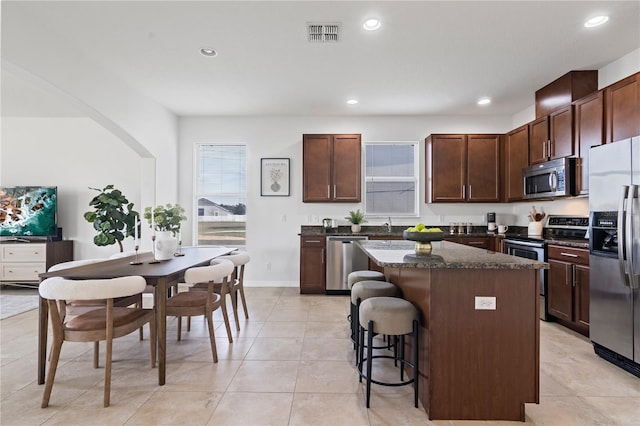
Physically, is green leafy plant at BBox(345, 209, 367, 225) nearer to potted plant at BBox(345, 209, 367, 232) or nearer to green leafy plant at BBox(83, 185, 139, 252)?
potted plant at BBox(345, 209, 367, 232)

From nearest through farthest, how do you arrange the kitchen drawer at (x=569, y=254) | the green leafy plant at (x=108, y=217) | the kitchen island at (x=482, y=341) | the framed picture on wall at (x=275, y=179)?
the kitchen island at (x=482, y=341)
the kitchen drawer at (x=569, y=254)
the green leafy plant at (x=108, y=217)
the framed picture on wall at (x=275, y=179)

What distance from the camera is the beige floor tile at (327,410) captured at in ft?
6.21

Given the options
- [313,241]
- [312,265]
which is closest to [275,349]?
[312,265]

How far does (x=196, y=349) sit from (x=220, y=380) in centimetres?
68

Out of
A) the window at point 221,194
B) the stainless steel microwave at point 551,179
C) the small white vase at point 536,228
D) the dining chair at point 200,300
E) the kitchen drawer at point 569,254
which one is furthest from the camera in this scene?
the window at point 221,194

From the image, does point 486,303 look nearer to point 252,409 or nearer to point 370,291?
point 370,291

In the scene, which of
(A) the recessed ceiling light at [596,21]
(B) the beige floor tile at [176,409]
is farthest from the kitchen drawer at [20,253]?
(A) the recessed ceiling light at [596,21]

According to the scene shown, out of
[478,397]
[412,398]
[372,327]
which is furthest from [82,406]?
[478,397]

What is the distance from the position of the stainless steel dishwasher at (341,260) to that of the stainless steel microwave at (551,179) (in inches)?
96.6

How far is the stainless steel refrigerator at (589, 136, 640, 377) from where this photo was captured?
96.3 inches

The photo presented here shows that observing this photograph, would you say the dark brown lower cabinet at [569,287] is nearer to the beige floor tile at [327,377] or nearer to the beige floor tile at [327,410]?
the beige floor tile at [327,377]

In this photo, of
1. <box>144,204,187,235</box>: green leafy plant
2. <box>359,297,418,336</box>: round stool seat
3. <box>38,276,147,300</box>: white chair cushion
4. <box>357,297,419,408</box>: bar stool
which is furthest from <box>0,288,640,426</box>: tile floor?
<box>144,204,187,235</box>: green leafy plant

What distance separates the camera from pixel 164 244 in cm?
292

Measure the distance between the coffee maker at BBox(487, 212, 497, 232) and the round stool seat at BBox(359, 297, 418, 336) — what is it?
385 cm
